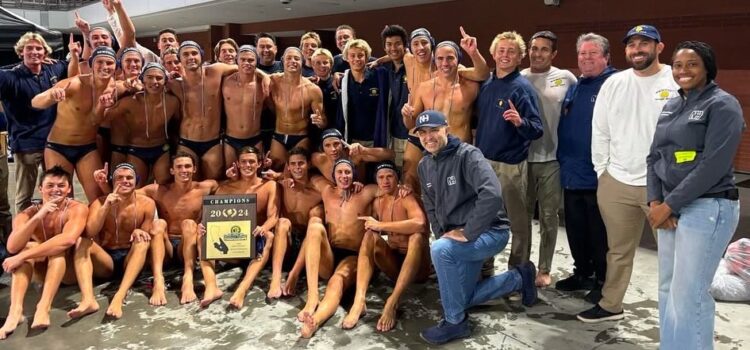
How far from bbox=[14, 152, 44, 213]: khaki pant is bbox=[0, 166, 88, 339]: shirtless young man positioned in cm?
126

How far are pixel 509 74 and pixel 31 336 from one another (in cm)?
369

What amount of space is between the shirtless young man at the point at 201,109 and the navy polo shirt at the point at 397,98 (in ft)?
4.92

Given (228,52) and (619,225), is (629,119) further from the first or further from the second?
(228,52)

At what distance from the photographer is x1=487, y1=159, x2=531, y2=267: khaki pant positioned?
401 cm

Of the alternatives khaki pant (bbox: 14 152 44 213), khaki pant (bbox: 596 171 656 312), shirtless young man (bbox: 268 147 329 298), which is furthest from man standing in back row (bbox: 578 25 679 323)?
khaki pant (bbox: 14 152 44 213)

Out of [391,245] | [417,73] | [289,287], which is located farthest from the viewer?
[417,73]

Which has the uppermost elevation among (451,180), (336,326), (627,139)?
(627,139)

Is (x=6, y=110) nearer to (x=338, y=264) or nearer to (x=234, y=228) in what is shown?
(x=234, y=228)

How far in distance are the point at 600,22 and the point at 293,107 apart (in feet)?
20.7

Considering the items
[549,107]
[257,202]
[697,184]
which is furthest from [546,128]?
[257,202]

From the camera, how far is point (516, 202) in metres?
4.11

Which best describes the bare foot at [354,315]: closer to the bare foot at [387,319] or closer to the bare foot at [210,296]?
the bare foot at [387,319]

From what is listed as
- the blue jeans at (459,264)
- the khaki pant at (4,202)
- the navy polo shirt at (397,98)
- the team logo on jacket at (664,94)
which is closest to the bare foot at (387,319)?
the blue jeans at (459,264)

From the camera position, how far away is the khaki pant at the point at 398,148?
4.65 m
